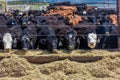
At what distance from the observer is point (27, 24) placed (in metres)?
9.05

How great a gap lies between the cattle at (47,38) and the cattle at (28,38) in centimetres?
13

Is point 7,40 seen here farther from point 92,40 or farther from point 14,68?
point 92,40

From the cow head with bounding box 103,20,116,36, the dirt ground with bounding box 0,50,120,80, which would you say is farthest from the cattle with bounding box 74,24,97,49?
the dirt ground with bounding box 0,50,120,80

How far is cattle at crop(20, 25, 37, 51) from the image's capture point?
7.69 m

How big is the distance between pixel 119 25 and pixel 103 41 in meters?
0.61

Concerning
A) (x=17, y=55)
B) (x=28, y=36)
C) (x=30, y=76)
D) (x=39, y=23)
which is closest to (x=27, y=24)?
(x=39, y=23)

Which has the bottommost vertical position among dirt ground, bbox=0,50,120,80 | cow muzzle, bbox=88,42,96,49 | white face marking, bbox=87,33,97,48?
dirt ground, bbox=0,50,120,80

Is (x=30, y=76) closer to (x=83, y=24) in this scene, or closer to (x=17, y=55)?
(x=17, y=55)

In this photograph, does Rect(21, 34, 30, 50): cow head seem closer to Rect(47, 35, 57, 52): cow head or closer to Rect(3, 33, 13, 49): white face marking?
Rect(3, 33, 13, 49): white face marking

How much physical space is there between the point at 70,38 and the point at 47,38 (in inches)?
18.7

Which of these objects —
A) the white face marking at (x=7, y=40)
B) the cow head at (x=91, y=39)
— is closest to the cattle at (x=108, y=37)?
the cow head at (x=91, y=39)

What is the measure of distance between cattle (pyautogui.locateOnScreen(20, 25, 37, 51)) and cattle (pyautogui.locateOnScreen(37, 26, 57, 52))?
0.13 metres

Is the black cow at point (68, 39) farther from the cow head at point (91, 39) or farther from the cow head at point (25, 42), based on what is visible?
the cow head at point (25, 42)

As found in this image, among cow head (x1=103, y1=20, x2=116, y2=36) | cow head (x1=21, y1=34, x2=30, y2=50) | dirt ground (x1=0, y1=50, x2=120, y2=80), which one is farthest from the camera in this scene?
cow head (x1=103, y1=20, x2=116, y2=36)
